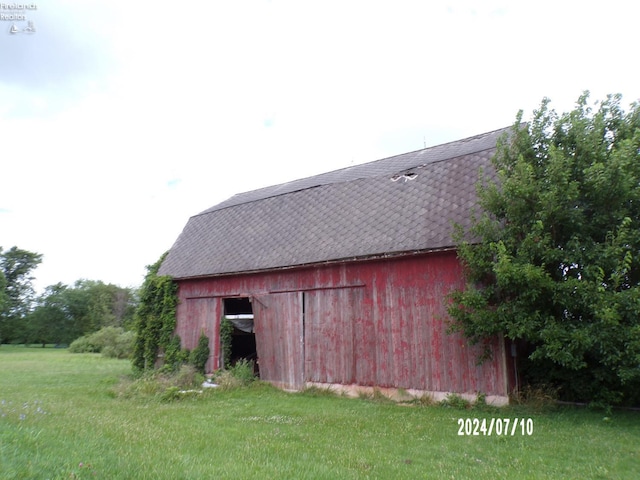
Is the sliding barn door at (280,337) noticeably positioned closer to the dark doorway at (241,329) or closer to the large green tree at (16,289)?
the dark doorway at (241,329)

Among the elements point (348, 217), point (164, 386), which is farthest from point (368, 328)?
point (164, 386)

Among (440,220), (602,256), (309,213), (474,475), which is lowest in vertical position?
(474,475)

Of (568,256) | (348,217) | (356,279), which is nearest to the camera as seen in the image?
(568,256)

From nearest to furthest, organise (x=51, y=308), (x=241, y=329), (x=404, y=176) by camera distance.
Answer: (x=404, y=176) → (x=241, y=329) → (x=51, y=308)

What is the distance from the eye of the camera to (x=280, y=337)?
42.8 ft

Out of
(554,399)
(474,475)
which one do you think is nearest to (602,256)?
(554,399)

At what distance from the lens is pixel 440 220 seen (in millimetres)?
10820

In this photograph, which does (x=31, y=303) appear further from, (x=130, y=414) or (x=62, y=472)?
(x=62, y=472)

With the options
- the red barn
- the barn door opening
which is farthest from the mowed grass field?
the barn door opening

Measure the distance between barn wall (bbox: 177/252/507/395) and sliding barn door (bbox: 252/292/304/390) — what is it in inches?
1.0

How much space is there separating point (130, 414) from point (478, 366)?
6795mm

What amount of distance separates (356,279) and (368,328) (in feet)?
4.06
